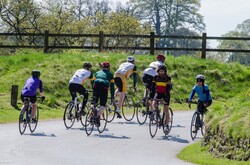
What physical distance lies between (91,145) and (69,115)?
12.6 ft

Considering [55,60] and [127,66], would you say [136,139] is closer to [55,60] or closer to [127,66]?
[127,66]

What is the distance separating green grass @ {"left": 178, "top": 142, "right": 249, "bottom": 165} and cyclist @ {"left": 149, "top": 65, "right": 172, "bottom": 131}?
209cm

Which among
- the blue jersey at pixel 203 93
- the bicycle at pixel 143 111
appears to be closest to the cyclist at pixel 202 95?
the blue jersey at pixel 203 93

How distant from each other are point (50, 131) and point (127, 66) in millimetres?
4358

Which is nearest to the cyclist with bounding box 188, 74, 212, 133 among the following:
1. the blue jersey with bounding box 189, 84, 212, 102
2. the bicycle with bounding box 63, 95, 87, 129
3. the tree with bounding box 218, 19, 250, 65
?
the blue jersey with bounding box 189, 84, 212, 102

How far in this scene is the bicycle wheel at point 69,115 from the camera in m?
20.7

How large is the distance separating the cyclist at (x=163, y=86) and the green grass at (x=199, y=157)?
6.84 feet

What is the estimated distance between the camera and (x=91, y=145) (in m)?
17.1

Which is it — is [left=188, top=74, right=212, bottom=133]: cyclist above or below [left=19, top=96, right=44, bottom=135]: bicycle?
above

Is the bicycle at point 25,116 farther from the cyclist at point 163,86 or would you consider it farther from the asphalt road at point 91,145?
the cyclist at point 163,86

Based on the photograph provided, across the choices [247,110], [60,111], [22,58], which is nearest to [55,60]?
[22,58]

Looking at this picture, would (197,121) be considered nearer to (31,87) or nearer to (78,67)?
(31,87)

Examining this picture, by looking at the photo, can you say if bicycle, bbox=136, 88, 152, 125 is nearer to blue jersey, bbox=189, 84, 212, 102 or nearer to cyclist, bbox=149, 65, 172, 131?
cyclist, bbox=149, 65, 172, 131

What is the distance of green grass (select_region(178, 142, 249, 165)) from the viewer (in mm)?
14305
